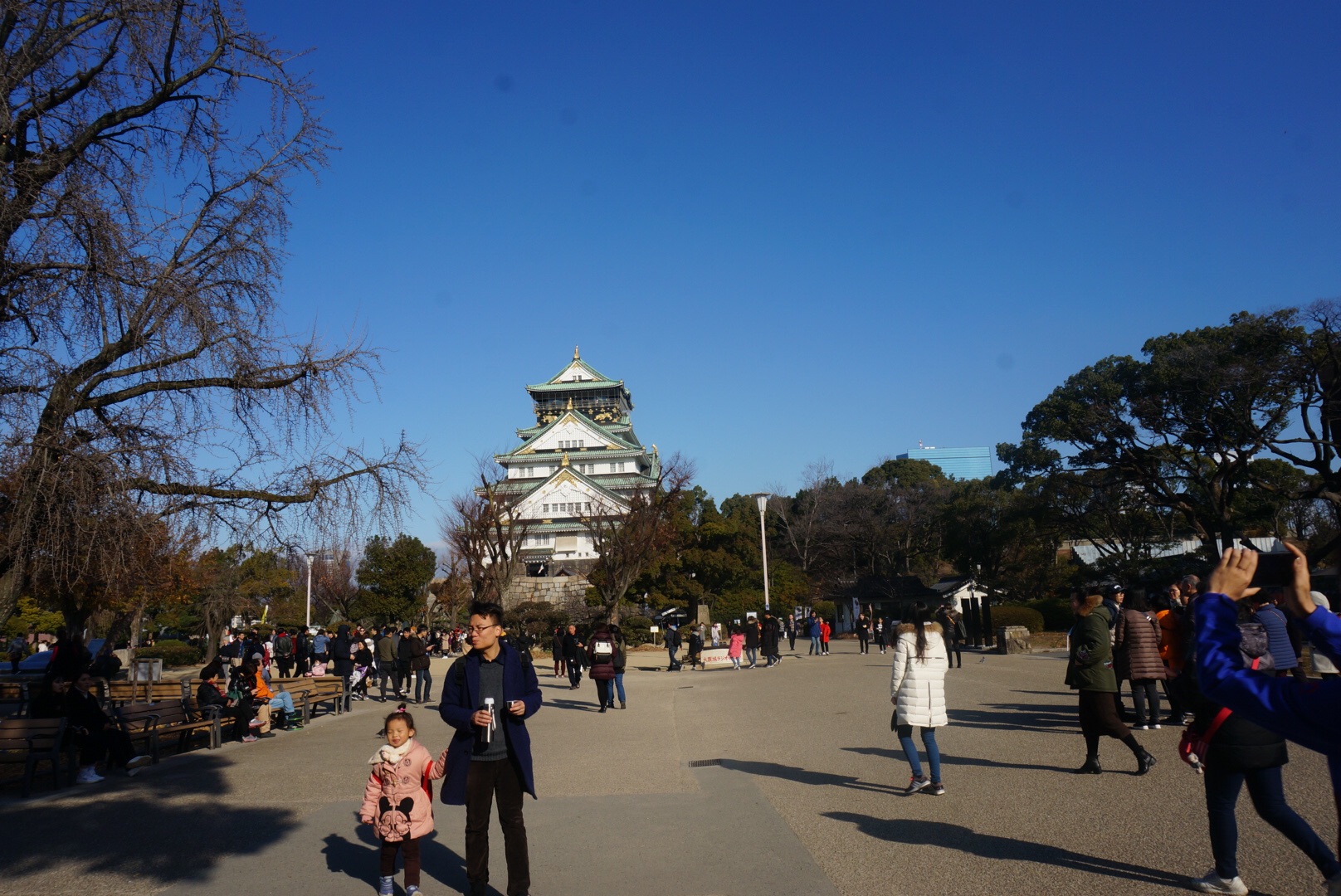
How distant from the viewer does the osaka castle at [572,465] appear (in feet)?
208

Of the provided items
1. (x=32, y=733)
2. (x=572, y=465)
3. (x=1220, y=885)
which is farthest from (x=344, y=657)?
(x=572, y=465)

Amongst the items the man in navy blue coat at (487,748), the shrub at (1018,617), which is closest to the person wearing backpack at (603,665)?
the man in navy blue coat at (487,748)

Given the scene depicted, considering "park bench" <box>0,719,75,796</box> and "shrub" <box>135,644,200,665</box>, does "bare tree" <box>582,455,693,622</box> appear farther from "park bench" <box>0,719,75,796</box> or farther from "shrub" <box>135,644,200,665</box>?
"park bench" <box>0,719,75,796</box>

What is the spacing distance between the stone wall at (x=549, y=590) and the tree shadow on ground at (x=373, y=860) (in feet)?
137

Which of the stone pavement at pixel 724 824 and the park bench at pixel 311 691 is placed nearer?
the stone pavement at pixel 724 824

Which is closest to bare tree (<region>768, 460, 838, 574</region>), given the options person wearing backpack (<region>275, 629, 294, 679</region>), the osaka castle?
the osaka castle

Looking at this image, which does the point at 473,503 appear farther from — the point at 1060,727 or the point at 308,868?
the point at 308,868

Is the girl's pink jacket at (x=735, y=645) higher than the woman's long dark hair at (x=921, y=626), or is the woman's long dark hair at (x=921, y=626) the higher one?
the woman's long dark hair at (x=921, y=626)

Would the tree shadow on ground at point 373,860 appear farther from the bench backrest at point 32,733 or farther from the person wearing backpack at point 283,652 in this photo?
the person wearing backpack at point 283,652

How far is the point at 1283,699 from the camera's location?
101 inches

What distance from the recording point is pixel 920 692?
25.7ft

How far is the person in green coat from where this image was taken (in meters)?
8.18

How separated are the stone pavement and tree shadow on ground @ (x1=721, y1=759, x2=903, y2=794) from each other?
0.04m

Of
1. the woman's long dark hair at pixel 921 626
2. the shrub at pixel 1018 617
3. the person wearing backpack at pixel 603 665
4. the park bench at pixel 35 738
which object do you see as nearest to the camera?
the woman's long dark hair at pixel 921 626
